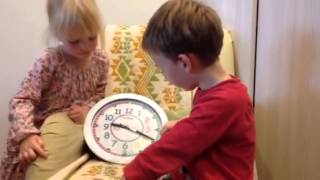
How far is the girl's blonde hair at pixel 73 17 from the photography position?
1.37 m

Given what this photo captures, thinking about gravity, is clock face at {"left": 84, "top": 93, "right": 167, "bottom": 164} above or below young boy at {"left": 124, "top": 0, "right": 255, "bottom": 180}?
below

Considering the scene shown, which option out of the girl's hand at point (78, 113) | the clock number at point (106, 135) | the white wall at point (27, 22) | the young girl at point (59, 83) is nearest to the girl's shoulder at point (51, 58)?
the young girl at point (59, 83)

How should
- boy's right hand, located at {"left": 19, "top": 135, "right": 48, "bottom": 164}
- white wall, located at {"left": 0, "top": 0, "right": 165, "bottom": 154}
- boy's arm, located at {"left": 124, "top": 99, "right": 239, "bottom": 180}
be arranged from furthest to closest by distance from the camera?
white wall, located at {"left": 0, "top": 0, "right": 165, "bottom": 154} → boy's right hand, located at {"left": 19, "top": 135, "right": 48, "bottom": 164} → boy's arm, located at {"left": 124, "top": 99, "right": 239, "bottom": 180}

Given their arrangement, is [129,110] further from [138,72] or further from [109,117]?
[138,72]

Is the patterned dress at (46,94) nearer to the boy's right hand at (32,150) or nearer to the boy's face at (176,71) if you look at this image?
the boy's right hand at (32,150)

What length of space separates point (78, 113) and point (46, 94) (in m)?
0.11

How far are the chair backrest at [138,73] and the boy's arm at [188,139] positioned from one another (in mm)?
612

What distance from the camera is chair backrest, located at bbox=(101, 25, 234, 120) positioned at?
1.59m

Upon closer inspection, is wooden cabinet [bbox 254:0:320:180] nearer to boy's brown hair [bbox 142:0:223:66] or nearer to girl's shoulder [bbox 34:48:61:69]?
boy's brown hair [bbox 142:0:223:66]

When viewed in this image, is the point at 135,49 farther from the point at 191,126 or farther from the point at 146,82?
the point at 191,126

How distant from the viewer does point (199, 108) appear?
3.12 ft

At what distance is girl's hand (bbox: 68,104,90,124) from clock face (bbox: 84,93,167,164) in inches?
1.1

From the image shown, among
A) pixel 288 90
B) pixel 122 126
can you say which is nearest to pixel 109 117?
pixel 122 126

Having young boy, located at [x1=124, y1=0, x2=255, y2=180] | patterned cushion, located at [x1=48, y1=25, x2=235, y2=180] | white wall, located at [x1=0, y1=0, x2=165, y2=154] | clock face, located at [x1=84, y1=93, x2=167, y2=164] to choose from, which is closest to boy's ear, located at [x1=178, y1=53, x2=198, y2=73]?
young boy, located at [x1=124, y1=0, x2=255, y2=180]
